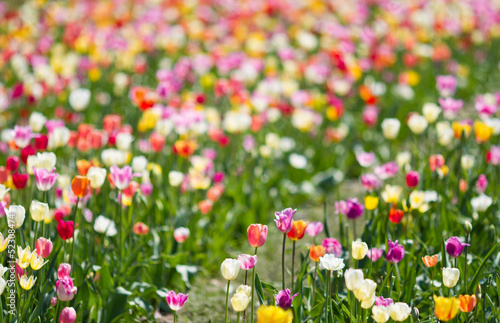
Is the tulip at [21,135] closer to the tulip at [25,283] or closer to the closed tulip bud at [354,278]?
the tulip at [25,283]

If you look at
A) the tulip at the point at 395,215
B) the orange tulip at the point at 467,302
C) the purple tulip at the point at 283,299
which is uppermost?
the orange tulip at the point at 467,302

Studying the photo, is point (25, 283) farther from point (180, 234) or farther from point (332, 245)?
point (332, 245)

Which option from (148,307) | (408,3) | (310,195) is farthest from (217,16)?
(148,307)

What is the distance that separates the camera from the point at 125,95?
4.68 meters

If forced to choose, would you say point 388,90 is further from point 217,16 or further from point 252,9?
point 217,16

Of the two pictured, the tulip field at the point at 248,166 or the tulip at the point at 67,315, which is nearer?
the tulip at the point at 67,315

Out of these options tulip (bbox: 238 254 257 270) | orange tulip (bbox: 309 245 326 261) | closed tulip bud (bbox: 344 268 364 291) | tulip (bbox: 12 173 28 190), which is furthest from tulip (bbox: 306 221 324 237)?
tulip (bbox: 12 173 28 190)

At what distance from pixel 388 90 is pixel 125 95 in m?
2.27

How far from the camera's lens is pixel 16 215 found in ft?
6.11

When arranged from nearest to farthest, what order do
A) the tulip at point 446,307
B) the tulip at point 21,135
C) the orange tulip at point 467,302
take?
the tulip at point 446,307 < the orange tulip at point 467,302 < the tulip at point 21,135

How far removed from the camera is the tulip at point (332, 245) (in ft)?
7.33

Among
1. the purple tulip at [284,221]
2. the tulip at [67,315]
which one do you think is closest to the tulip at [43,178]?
the tulip at [67,315]

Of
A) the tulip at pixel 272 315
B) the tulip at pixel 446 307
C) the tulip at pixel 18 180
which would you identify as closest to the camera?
the tulip at pixel 272 315

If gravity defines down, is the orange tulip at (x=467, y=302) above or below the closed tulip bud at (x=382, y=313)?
below
